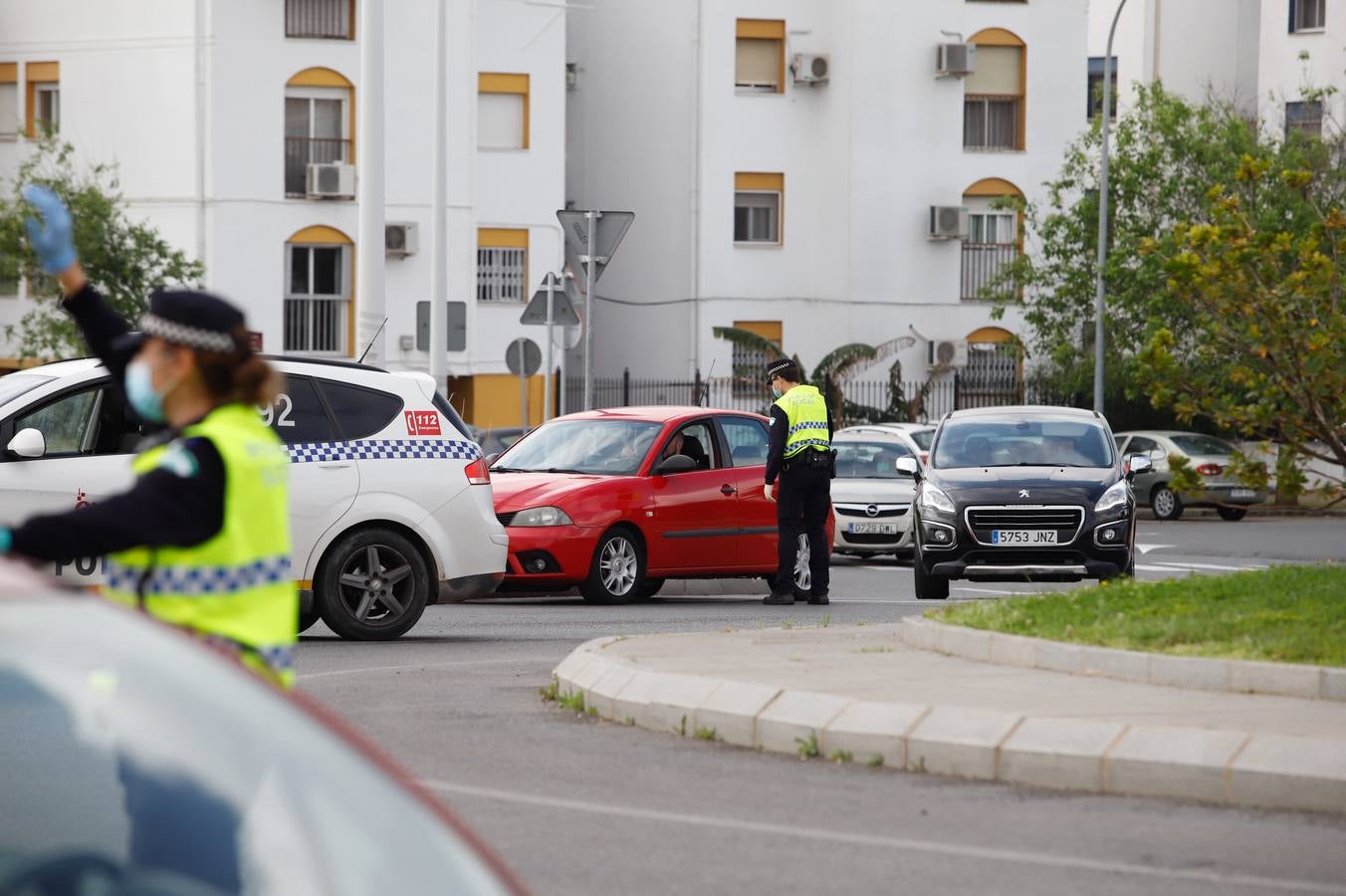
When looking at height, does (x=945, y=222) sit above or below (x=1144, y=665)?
above

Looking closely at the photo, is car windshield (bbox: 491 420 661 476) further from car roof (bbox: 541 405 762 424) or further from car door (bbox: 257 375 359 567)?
car door (bbox: 257 375 359 567)

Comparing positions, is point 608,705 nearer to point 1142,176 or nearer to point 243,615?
point 243,615

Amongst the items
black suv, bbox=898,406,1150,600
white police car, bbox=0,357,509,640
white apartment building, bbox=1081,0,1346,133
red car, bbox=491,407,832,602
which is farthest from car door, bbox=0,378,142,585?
white apartment building, bbox=1081,0,1346,133

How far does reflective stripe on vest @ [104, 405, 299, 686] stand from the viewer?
4.28 metres

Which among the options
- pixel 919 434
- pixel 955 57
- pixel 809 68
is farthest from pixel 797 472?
pixel 955 57

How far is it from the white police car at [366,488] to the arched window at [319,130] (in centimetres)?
3020

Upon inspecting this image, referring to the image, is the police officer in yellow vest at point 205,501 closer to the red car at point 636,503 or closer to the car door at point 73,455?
the car door at point 73,455

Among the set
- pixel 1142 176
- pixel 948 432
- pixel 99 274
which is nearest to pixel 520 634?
pixel 948 432

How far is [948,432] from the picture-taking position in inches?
784

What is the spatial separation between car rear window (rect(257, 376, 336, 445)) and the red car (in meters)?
4.01

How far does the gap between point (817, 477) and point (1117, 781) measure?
919 cm

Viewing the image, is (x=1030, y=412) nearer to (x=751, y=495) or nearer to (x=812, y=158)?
(x=751, y=495)

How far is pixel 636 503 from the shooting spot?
707 inches

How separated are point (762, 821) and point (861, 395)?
40194 millimetres
